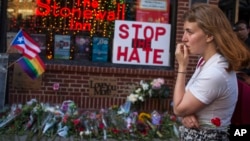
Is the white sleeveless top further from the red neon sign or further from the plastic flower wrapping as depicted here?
the red neon sign

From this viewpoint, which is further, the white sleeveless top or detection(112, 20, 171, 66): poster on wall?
detection(112, 20, 171, 66): poster on wall

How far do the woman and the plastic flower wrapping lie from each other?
3.80 metres

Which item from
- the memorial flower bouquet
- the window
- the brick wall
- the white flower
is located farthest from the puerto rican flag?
the white flower

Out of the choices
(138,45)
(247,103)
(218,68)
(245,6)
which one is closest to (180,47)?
(218,68)

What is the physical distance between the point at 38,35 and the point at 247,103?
18.5 ft

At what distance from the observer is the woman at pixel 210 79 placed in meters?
2.33

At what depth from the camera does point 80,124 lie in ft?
20.7

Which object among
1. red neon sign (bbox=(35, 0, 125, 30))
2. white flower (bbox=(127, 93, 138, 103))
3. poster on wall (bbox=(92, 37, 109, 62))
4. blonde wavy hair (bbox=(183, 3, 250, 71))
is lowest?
white flower (bbox=(127, 93, 138, 103))

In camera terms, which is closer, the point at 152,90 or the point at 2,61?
the point at 2,61

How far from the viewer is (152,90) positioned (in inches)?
288

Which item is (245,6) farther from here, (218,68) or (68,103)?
(218,68)

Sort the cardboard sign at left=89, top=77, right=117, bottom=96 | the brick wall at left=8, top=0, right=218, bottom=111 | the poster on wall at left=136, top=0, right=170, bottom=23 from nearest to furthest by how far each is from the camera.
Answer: the brick wall at left=8, top=0, right=218, bottom=111 → the cardboard sign at left=89, top=77, right=117, bottom=96 → the poster on wall at left=136, top=0, right=170, bottom=23

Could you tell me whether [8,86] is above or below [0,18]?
below

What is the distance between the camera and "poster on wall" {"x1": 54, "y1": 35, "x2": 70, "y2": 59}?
7633mm
